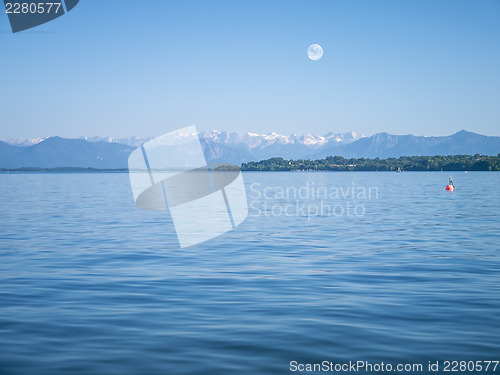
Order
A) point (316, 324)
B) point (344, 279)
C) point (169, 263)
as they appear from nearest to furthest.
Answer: point (316, 324), point (344, 279), point (169, 263)

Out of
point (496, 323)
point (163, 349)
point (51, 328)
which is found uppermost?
point (51, 328)

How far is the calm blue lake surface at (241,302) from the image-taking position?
973cm

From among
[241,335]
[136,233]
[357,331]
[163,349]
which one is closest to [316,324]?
[357,331]

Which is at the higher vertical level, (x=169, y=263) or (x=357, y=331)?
(x=169, y=263)

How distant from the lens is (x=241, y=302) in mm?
13719

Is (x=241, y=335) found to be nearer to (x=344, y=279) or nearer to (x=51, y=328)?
(x=51, y=328)

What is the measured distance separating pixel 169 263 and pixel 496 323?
12.0 meters

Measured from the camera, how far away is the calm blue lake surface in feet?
31.9

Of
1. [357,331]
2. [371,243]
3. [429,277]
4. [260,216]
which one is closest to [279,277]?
[429,277]

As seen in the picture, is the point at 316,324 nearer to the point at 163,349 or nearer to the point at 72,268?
the point at 163,349

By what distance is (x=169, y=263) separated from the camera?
66.0 ft

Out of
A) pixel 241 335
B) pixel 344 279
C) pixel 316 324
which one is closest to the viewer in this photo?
pixel 241 335

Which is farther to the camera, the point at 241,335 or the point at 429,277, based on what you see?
the point at 429,277

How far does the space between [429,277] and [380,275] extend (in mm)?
1549
